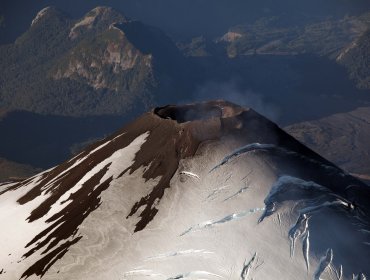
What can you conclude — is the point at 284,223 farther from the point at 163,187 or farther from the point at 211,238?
the point at 163,187

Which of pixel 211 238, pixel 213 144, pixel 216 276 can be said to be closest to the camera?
pixel 216 276

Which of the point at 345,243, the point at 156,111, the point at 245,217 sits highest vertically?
the point at 156,111

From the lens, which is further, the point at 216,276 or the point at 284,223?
the point at 284,223

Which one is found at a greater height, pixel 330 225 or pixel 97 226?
pixel 97 226

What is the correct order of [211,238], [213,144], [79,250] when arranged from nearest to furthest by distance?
[211,238]
[79,250]
[213,144]

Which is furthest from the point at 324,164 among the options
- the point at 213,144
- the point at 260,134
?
the point at 213,144

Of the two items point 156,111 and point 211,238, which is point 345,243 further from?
point 156,111

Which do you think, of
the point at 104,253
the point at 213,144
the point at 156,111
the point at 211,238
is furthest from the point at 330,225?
the point at 156,111
